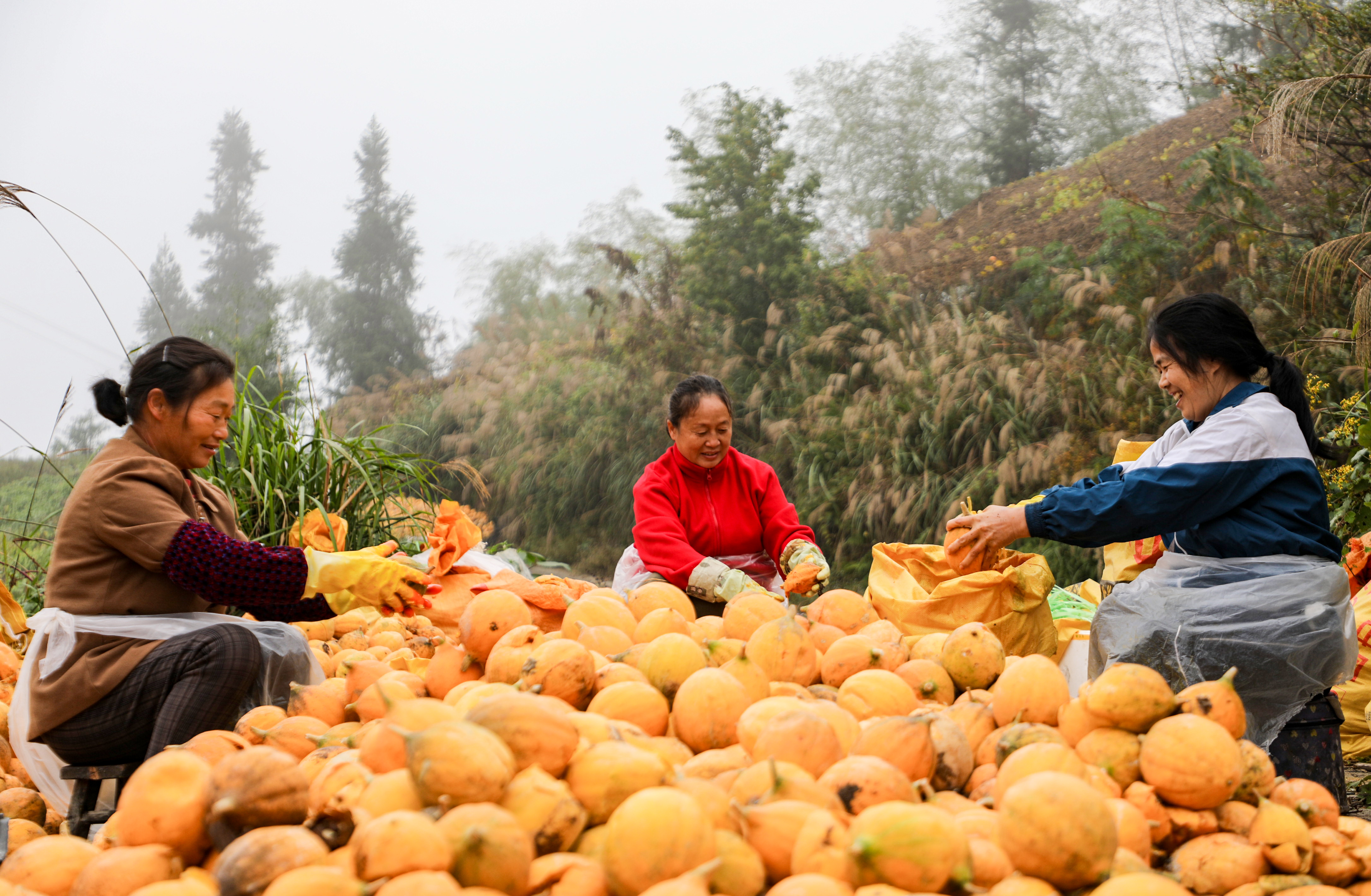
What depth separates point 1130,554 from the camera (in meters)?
3.21

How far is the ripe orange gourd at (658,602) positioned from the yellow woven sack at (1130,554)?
4.56 ft

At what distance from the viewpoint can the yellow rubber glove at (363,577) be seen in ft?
7.71

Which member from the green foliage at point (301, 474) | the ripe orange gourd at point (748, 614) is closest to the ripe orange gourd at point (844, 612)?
the ripe orange gourd at point (748, 614)

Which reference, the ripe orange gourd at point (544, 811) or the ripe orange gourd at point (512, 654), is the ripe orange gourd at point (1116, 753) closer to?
the ripe orange gourd at point (544, 811)

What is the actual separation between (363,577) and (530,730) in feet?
4.10

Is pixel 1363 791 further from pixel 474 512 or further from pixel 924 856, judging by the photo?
pixel 474 512

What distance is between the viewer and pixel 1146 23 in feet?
53.0

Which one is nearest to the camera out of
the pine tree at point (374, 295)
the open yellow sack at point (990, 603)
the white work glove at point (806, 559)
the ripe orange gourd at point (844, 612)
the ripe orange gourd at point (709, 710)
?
the ripe orange gourd at point (709, 710)

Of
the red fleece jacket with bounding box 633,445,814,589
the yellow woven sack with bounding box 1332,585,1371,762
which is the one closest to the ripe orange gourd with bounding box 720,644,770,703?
the red fleece jacket with bounding box 633,445,814,589

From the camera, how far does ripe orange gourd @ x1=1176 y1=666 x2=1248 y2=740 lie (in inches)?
56.0

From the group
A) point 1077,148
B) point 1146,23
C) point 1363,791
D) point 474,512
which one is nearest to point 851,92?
point 1077,148

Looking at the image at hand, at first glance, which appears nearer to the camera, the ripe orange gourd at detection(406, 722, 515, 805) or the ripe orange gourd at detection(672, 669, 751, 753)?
the ripe orange gourd at detection(406, 722, 515, 805)

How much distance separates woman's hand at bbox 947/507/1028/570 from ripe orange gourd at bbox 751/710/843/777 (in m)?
1.28

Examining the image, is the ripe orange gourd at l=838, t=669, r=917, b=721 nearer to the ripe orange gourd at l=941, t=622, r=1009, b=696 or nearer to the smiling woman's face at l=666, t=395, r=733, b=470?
the ripe orange gourd at l=941, t=622, r=1009, b=696
